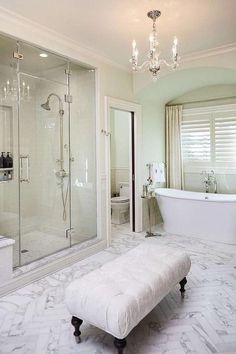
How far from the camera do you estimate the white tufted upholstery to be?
1.82 m

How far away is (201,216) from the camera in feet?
14.7

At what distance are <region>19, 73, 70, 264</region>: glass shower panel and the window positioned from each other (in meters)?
2.48

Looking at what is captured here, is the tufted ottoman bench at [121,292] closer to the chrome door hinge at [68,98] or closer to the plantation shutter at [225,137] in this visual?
the chrome door hinge at [68,98]

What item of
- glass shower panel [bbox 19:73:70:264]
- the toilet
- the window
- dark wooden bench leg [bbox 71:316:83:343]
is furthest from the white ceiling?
the toilet

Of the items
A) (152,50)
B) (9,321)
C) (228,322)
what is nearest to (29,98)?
(152,50)

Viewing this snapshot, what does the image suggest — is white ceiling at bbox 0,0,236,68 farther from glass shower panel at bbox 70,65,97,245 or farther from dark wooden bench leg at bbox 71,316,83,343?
dark wooden bench leg at bbox 71,316,83,343

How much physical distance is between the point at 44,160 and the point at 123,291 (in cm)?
298

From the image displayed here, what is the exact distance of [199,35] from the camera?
3299 mm

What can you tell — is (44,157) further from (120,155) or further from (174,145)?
(174,145)

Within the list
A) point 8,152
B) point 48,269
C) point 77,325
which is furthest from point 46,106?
point 77,325

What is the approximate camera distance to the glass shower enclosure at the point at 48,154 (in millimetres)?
4027

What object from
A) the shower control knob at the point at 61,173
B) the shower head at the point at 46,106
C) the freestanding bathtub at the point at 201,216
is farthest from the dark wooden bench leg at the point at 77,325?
the shower head at the point at 46,106

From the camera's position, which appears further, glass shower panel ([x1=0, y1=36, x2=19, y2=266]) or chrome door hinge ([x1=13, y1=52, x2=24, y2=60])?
glass shower panel ([x1=0, y1=36, x2=19, y2=266])

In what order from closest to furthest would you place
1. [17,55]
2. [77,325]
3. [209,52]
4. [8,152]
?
[77,325], [17,55], [209,52], [8,152]
